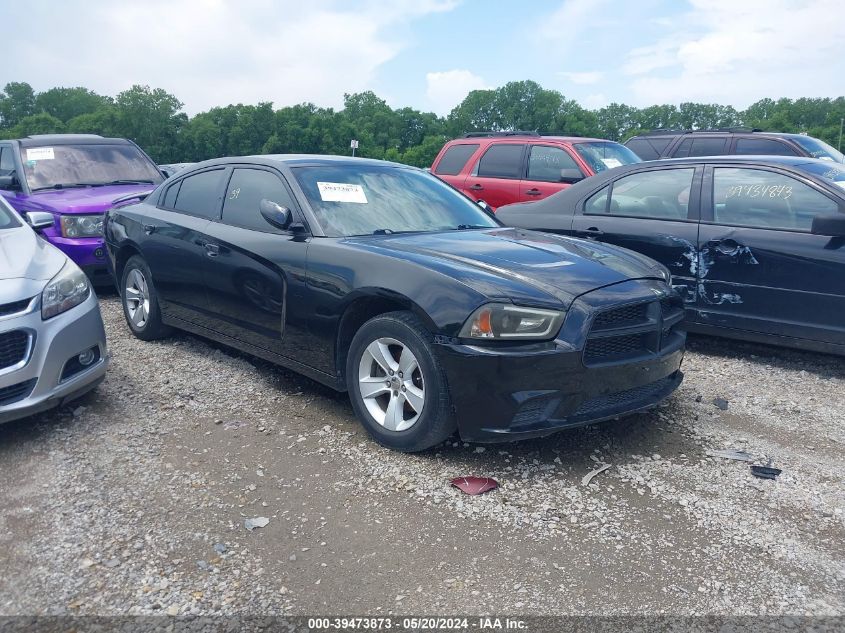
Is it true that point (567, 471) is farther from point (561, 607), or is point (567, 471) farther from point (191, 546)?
point (191, 546)

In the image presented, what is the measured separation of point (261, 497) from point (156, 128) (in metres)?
83.7

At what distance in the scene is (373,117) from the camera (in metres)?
85.4

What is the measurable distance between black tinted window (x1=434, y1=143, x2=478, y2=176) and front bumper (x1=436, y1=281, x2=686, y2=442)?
7.25m

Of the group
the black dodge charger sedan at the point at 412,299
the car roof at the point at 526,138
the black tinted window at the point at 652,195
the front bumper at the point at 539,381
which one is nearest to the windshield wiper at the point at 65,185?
the black dodge charger sedan at the point at 412,299

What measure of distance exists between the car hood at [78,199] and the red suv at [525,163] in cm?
399

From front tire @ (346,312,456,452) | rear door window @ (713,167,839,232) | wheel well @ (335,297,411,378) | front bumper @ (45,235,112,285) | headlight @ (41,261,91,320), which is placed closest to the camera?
front tire @ (346,312,456,452)

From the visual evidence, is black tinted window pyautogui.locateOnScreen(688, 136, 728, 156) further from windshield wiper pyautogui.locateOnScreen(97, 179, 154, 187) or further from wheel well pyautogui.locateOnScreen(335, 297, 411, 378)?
wheel well pyautogui.locateOnScreen(335, 297, 411, 378)

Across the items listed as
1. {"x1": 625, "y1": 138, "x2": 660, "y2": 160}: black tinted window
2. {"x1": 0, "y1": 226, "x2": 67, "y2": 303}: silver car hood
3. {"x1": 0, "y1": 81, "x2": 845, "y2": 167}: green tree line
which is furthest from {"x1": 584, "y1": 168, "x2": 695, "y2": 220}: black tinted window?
{"x1": 0, "y1": 81, "x2": 845, "y2": 167}: green tree line

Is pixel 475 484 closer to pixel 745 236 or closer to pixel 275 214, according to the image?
pixel 275 214

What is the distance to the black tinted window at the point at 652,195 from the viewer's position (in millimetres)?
5832

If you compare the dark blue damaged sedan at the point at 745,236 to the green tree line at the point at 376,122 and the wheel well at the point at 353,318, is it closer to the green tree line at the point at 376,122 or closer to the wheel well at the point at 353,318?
the wheel well at the point at 353,318

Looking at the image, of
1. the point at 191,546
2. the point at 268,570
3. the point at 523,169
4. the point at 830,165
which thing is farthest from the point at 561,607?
the point at 523,169

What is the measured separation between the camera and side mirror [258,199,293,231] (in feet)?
14.2

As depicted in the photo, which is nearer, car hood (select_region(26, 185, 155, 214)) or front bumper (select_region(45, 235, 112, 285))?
front bumper (select_region(45, 235, 112, 285))
